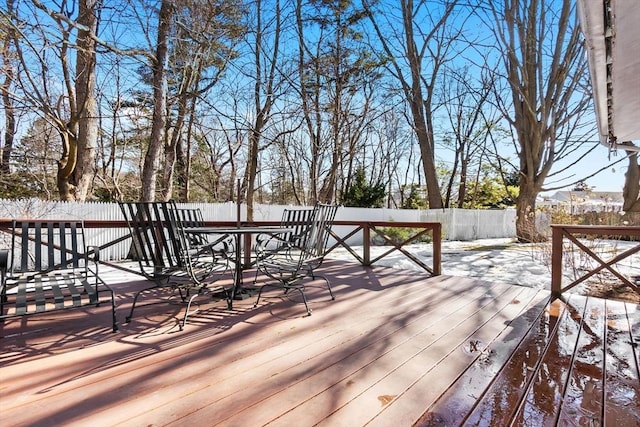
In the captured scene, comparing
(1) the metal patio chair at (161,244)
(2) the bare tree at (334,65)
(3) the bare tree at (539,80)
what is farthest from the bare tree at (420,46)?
(1) the metal patio chair at (161,244)

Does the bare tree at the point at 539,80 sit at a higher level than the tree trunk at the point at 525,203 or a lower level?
higher

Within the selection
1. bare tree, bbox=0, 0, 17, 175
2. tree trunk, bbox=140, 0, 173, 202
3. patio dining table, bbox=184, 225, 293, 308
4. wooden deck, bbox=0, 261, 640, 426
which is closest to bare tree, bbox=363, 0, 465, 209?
tree trunk, bbox=140, 0, 173, 202

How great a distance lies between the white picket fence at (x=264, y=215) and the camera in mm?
Answer: 6910

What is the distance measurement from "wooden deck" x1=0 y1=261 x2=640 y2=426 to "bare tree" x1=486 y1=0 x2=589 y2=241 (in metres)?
6.56

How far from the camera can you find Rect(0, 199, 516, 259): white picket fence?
691 centimetres

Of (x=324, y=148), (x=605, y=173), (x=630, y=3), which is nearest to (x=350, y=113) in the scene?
(x=324, y=148)

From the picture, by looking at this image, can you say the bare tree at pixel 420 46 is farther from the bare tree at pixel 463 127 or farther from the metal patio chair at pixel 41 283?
the metal patio chair at pixel 41 283

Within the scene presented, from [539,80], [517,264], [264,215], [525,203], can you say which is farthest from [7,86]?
[525,203]

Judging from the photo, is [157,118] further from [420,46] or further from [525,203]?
[525,203]

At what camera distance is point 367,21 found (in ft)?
38.0

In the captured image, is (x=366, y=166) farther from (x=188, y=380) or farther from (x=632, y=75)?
(x=188, y=380)

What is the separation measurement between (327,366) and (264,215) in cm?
865

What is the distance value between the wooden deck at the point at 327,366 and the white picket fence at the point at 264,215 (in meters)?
5.20

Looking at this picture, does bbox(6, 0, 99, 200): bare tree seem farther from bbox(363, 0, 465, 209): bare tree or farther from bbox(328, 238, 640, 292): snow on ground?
bbox(363, 0, 465, 209): bare tree
